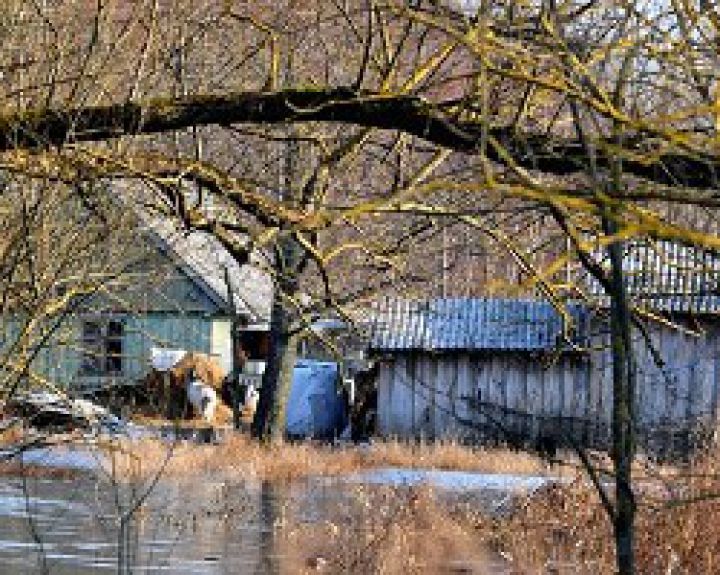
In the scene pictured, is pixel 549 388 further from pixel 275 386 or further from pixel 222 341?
pixel 222 341

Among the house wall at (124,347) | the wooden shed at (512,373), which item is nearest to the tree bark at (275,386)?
the wooden shed at (512,373)

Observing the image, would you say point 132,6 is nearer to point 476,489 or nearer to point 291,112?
point 291,112

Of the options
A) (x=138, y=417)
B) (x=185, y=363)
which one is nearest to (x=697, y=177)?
(x=138, y=417)

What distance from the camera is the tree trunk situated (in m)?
4.60

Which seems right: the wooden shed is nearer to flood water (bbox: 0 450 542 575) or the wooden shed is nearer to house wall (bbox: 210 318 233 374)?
flood water (bbox: 0 450 542 575)

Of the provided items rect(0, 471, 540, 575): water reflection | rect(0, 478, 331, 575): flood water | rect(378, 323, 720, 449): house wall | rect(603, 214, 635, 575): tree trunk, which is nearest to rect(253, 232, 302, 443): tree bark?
rect(378, 323, 720, 449): house wall

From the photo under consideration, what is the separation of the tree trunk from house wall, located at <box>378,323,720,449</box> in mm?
24787

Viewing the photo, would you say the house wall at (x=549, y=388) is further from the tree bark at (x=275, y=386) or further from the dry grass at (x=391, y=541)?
the dry grass at (x=391, y=541)

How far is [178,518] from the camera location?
2031cm

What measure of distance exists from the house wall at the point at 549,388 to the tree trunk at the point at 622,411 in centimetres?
2479

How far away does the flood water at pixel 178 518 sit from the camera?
633 inches

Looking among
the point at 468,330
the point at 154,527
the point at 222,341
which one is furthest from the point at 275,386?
the point at 154,527

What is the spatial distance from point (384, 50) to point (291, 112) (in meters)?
0.54

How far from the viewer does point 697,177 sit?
630 centimetres
